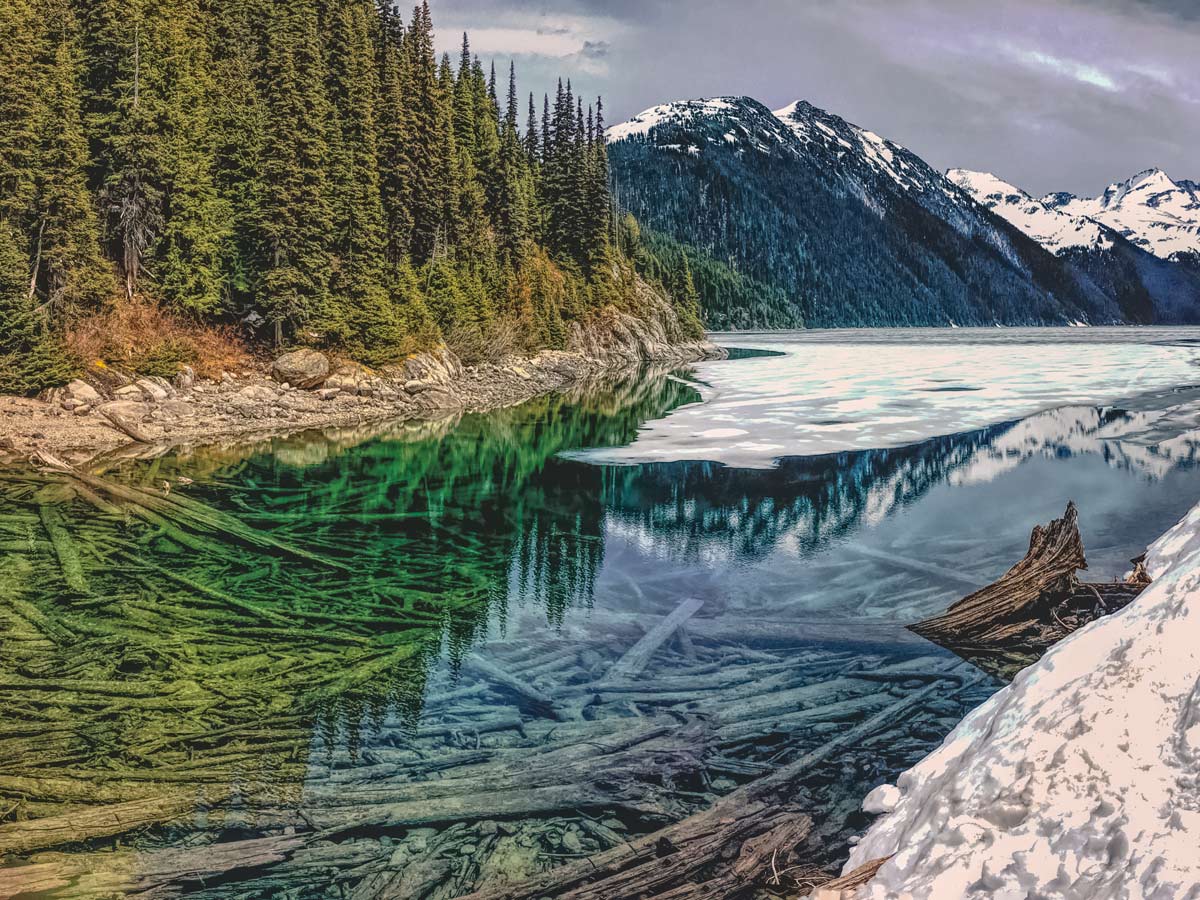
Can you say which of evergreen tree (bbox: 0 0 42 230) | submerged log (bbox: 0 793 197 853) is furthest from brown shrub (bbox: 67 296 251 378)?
submerged log (bbox: 0 793 197 853)

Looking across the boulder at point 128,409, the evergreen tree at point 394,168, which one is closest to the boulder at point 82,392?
the boulder at point 128,409

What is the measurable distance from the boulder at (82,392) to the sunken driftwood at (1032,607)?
86.7 ft

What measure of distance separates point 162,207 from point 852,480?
29353 millimetres

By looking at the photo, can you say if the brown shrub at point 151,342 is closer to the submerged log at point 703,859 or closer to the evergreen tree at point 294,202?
the evergreen tree at point 294,202

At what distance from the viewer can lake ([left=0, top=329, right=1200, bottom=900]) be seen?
6637 millimetres

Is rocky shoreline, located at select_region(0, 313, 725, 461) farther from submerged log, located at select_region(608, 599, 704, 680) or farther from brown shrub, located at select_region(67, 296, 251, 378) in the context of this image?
submerged log, located at select_region(608, 599, 704, 680)

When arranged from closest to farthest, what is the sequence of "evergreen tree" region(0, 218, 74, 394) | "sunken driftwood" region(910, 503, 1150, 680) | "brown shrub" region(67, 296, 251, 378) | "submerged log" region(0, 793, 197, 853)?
"submerged log" region(0, 793, 197, 853), "sunken driftwood" region(910, 503, 1150, 680), "evergreen tree" region(0, 218, 74, 394), "brown shrub" region(67, 296, 251, 378)

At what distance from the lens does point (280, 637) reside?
10867mm

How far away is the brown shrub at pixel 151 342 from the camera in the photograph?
94.1ft

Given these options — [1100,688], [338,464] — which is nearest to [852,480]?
[338,464]

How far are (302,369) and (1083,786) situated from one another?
114 ft

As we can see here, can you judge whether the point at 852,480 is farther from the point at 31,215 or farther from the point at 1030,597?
the point at 31,215

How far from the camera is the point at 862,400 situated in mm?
40188

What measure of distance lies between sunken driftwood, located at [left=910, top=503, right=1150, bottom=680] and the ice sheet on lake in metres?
12.6
